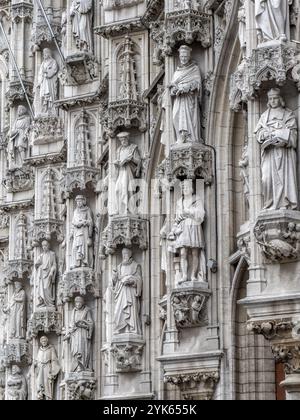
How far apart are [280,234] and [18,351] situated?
2485 cm

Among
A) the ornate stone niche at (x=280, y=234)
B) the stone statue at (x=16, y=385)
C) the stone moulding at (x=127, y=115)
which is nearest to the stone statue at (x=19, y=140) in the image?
the stone statue at (x=16, y=385)

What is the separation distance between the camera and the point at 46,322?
4250 cm

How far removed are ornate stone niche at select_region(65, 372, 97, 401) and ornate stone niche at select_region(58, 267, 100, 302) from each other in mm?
2077

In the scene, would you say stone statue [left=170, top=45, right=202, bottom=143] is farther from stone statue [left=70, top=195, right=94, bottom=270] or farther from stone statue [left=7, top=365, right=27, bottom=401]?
stone statue [left=7, top=365, right=27, bottom=401]

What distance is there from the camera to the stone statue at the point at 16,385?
47.9 m

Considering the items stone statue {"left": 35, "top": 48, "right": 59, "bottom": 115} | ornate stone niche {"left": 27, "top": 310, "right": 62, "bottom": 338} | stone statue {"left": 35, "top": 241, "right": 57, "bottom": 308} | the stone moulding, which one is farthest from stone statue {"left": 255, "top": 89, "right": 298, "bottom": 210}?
stone statue {"left": 35, "top": 48, "right": 59, "bottom": 115}

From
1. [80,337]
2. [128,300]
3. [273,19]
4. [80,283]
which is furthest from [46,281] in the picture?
[273,19]

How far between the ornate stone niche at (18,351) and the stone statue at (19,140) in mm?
5822

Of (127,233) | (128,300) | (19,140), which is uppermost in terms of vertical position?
(19,140)

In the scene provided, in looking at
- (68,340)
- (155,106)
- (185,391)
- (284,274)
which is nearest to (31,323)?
(68,340)

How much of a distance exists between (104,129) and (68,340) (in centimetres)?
558

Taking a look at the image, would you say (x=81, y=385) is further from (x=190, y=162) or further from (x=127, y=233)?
(x=190, y=162)

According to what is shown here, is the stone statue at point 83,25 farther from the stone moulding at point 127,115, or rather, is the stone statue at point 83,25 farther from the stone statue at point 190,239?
the stone statue at point 190,239
